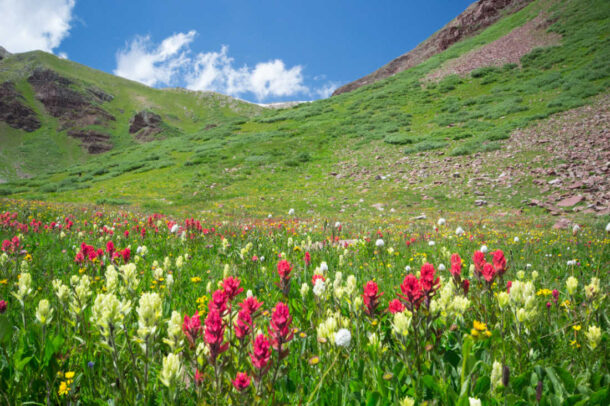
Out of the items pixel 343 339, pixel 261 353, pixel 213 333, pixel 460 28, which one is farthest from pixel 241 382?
pixel 460 28

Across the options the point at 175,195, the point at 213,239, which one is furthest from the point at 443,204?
the point at 175,195

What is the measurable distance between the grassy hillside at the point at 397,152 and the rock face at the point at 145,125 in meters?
44.0

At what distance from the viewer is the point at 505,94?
25.8 metres

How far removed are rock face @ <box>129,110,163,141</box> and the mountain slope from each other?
239mm

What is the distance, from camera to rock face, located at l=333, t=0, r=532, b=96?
5325 centimetres

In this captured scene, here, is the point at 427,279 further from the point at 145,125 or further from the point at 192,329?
the point at 145,125

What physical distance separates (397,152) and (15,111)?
314ft

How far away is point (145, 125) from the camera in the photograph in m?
79.1

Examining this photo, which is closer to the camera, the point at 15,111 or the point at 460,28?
the point at 460,28

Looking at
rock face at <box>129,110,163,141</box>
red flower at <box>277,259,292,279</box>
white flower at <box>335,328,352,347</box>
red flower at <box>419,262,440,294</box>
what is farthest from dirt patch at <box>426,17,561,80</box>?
rock face at <box>129,110,163,141</box>

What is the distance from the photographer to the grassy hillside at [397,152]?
15.1 m

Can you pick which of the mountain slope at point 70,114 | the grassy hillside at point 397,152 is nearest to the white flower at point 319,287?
the grassy hillside at point 397,152

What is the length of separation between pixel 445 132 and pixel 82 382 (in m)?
24.9

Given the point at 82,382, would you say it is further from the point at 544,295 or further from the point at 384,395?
the point at 544,295
